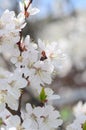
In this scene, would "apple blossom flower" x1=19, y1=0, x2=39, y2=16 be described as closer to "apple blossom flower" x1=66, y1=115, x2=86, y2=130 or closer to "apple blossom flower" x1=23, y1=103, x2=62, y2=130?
"apple blossom flower" x1=23, y1=103, x2=62, y2=130

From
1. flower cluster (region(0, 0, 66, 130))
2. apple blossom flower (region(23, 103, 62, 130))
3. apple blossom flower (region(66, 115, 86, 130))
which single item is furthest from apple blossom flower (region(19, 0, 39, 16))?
apple blossom flower (region(66, 115, 86, 130))

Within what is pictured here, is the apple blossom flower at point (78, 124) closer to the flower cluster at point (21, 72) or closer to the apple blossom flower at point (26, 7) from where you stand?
the flower cluster at point (21, 72)

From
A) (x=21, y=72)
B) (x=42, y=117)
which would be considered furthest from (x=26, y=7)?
(x=42, y=117)

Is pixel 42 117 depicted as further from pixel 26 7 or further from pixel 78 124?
pixel 26 7

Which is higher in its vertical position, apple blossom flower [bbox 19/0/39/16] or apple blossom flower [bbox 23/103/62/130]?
apple blossom flower [bbox 19/0/39/16]

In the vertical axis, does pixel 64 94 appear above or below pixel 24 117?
above

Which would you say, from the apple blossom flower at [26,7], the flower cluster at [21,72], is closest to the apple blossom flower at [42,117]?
the flower cluster at [21,72]

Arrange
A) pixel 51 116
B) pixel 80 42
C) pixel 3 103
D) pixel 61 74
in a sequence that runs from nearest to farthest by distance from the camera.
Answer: pixel 3 103
pixel 51 116
pixel 61 74
pixel 80 42

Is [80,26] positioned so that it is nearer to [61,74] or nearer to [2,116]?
[61,74]

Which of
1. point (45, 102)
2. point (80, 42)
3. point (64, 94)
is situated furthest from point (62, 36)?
point (45, 102)
